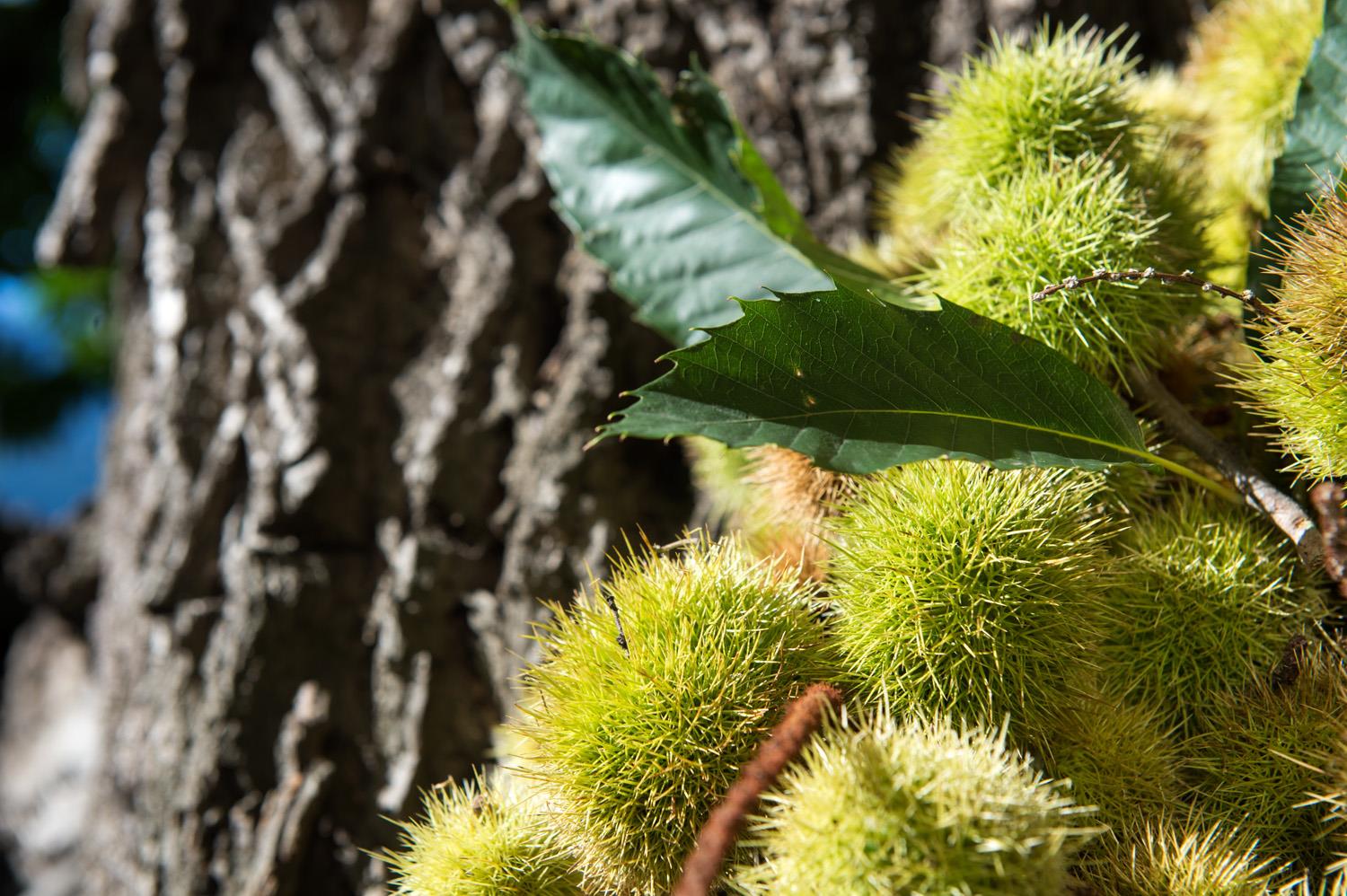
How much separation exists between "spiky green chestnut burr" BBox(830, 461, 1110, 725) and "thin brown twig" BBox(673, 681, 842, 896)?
5cm

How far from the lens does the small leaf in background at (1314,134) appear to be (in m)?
0.65

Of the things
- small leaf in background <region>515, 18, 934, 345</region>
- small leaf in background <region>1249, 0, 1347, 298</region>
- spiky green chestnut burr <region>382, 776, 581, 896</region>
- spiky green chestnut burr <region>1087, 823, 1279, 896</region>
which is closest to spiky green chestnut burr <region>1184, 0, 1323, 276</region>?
small leaf in background <region>1249, 0, 1347, 298</region>

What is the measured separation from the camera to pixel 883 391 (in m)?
0.57

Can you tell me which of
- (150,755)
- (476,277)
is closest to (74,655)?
(150,755)

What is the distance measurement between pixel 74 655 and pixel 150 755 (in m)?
1.02

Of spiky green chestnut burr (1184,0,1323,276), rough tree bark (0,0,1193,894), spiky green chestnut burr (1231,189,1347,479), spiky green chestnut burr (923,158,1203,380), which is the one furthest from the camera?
rough tree bark (0,0,1193,894)

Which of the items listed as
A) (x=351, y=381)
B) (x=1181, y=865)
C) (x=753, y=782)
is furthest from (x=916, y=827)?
(x=351, y=381)

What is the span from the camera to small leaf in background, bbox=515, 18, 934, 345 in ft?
2.79

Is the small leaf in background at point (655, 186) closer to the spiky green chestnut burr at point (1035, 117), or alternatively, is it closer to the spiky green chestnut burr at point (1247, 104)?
the spiky green chestnut burr at point (1035, 117)

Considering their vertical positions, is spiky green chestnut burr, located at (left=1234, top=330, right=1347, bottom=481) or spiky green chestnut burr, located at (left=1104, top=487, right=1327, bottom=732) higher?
spiky green chestnut burr, located at (left=1234, top=330, right=1347, bottom=481)

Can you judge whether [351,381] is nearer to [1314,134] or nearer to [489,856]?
[489,856]

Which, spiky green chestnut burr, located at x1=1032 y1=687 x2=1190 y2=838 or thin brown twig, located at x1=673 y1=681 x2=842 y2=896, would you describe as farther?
spiky green chestnut burr, located at x1=1032 y1=687 x2=1190 y2=838

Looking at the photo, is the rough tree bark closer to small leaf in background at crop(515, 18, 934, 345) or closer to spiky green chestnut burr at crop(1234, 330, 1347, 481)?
small leaf in background at crop(515, 18, 934, 345)

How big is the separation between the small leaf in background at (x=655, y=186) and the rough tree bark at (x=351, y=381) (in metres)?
0.23
